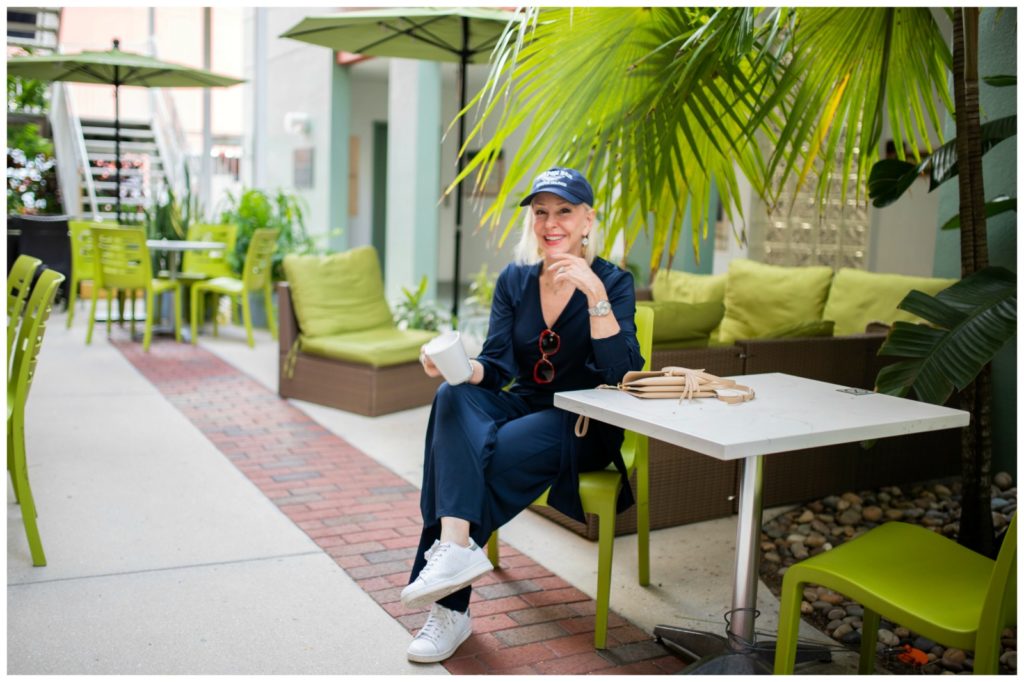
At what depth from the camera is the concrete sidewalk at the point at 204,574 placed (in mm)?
2896

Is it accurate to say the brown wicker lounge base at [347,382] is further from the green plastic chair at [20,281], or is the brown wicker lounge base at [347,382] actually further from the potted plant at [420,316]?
the green plastic chair at [20,281]

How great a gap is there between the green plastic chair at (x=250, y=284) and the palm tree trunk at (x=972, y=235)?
19.4 feet

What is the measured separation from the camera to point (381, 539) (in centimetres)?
394

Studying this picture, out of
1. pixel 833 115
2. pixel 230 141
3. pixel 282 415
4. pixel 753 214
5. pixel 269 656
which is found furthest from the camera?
pixel 230 141

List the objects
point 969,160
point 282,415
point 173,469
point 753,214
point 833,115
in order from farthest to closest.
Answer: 1. point 753,214
2. point 282,415
3. point 173,469
4. point 833,115
5. point 969,160

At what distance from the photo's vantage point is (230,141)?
16.8 m

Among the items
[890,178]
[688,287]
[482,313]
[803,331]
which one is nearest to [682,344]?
[803,331]

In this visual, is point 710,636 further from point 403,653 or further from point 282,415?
point 282,415

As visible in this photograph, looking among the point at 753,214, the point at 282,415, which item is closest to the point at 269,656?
the point at 282,415

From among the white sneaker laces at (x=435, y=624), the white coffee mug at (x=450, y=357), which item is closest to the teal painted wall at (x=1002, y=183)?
the white coffee mug at (x=450, y=357)

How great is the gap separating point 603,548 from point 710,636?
387 millimetres

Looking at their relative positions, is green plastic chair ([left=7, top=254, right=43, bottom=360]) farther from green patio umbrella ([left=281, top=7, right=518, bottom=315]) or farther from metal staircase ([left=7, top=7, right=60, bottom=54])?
metal staircase ([left=7, top=7, right=60, bottom=54])

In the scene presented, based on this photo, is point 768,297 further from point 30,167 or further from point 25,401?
point 30,167

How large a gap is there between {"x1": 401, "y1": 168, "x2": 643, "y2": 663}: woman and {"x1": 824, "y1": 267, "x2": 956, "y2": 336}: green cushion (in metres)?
2.47
